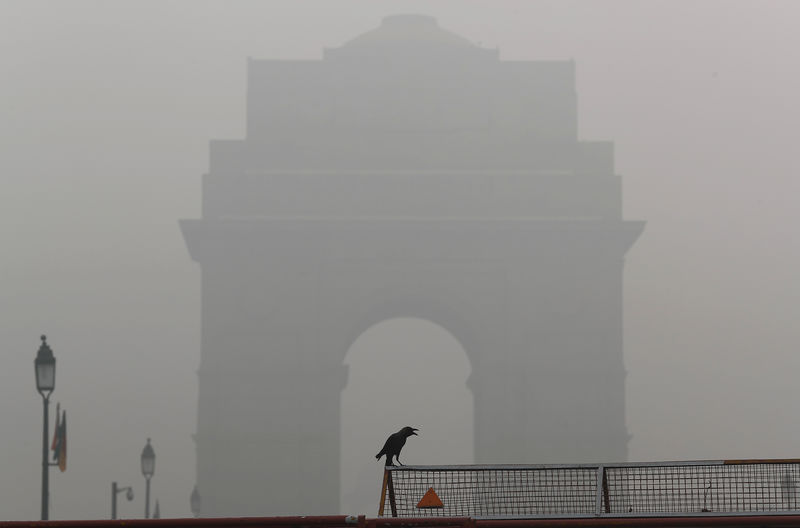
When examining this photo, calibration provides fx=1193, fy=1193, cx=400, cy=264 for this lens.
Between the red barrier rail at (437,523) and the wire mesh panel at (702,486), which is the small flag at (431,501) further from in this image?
the red barrier rail at (437,523)

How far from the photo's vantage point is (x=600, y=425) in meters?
46.3

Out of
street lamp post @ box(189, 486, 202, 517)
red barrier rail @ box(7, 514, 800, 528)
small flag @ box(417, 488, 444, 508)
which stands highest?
small flag @ box(417, 488, 444, 508)

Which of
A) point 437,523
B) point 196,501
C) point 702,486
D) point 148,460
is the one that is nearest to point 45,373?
point 702,486

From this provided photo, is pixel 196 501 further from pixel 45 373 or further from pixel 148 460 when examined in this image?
pixel 45 373

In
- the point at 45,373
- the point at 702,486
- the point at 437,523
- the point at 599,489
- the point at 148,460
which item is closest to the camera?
the point at 437,523

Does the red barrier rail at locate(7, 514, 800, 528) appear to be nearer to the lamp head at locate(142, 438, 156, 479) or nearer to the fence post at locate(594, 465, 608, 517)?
the fence post at locate(594, 465, 608, 517)

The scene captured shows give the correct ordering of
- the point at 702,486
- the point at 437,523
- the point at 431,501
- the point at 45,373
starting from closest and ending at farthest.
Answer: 1. the point at 437,523
2. the point at 431,501
3. the point at 702,486
4. the point at 45,373

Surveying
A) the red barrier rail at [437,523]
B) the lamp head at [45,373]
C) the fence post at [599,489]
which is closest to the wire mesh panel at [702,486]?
the fence post at [599,489]

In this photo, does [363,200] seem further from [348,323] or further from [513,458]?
[513,458]

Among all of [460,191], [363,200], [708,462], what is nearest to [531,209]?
[460,191]

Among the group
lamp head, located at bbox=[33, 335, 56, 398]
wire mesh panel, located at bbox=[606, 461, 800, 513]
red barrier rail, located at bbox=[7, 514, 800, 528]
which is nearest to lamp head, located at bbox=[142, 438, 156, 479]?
lamp head, located at bbox=[33, 335, 56, 398]

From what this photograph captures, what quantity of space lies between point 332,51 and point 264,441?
1565 centimetres

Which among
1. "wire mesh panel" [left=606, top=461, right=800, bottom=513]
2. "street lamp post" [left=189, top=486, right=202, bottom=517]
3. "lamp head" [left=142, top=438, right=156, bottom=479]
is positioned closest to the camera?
"wire mesh panel" [left=606, top=461, right=800, bottom=513]

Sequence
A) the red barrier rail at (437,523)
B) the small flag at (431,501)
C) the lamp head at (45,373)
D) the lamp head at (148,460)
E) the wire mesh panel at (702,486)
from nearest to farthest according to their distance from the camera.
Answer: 1. the red barrier rail at (437,523)
2. the small flag at (431,501)
3. the wire mesh panel at (702,486)
4. the lamp head at (45,373)
5. the lamp head at (148,460)
